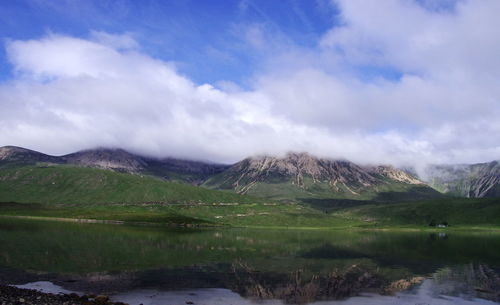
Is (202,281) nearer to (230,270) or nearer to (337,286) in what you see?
(230,270)

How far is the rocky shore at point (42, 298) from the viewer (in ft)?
144

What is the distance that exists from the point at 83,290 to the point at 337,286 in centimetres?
3781

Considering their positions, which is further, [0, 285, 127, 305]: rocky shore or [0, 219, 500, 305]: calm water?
[0, 219, 500, 305]: calm water

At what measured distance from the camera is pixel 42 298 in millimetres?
46656

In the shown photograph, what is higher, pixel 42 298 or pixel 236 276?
pixel 42 298

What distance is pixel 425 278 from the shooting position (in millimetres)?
79875

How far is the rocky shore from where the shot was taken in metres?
43.9

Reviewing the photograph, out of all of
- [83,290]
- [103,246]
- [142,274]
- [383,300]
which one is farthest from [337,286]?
[103,246]

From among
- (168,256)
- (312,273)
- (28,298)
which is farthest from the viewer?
(168,256)

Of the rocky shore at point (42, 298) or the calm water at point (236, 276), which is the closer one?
the rocky shore at point (42, 298)

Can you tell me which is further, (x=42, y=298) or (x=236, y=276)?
(x=236, y=276)

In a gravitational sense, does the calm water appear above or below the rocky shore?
below

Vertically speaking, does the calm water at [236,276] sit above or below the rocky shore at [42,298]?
below

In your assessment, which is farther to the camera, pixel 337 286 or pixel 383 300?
pixel 337 286
